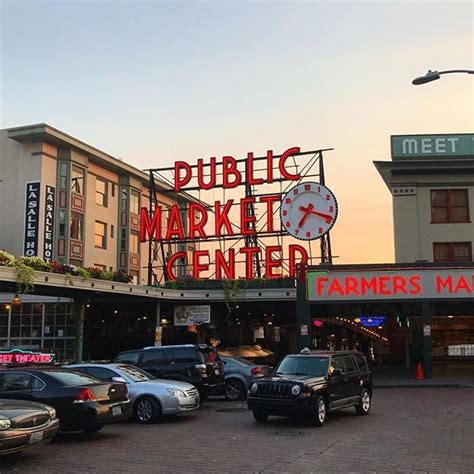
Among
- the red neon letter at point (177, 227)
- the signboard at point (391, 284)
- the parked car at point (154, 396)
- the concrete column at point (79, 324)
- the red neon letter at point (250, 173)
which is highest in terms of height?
the red neon letter at point (250, 173)

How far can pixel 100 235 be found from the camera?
154 feet

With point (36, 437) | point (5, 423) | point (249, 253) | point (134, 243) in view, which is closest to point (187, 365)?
point (36, 437)

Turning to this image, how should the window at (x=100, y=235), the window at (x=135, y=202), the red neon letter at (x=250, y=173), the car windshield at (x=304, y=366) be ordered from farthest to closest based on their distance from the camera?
the window at (x=135, y=202) → the window at (x=100, y=235) → the red neon letter at (x=250, y=173) → the car windshield at (x=304, y=366)

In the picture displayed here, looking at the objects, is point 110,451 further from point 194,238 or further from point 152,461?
point 194,238

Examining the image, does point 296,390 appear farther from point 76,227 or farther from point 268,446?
point 76,227

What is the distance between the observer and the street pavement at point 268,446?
1016 centimetres

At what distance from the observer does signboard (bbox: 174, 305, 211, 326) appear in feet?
106

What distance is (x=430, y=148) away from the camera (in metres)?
34.4

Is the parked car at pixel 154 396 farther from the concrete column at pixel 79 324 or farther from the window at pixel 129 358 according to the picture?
the concrete column at pixel 79 324

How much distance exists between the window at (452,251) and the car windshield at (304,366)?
19.6m

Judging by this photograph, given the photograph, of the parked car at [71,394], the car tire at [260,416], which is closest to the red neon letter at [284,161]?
the car tire at [260,416]

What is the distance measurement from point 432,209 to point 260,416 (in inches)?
854

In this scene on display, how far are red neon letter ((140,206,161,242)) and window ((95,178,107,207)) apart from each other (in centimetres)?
785

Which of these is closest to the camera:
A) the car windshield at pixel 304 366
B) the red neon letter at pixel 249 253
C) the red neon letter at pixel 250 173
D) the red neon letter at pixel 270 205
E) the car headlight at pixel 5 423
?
the car headlight at pixel 5 423
